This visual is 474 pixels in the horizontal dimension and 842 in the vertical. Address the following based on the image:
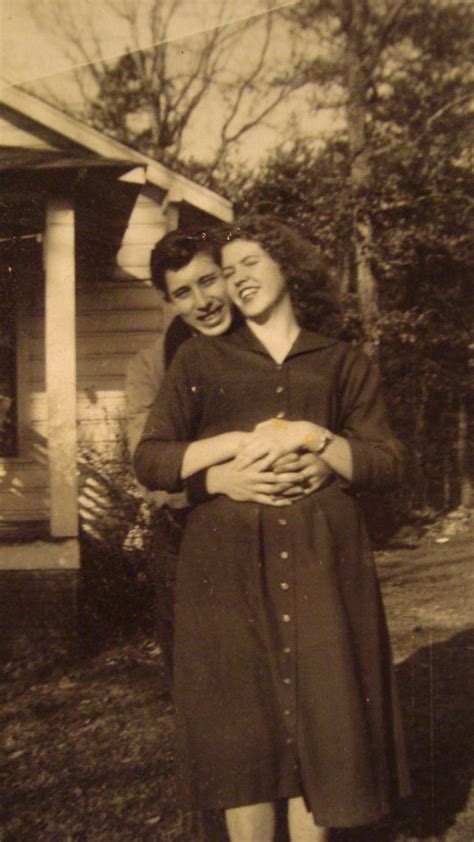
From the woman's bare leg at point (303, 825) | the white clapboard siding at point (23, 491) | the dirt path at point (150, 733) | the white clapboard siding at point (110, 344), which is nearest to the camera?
the woman's bare leg at point (303, 825)

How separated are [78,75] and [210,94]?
1.46 feet

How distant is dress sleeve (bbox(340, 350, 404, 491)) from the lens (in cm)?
154

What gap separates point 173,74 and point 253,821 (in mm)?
1716

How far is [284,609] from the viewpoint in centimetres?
154

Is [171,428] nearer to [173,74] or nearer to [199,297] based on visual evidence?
[199,297]

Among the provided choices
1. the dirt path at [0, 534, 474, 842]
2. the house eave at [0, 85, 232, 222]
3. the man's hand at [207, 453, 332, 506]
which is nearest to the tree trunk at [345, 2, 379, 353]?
the house eave at [0, 85, 232, 222]

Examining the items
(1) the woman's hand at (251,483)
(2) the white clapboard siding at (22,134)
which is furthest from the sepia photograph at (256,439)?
(2) the white clapboard siding at (22,134)

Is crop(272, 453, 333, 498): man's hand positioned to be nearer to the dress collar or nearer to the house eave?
the dress collar

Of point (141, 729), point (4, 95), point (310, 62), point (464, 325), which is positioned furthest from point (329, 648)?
point (4, 95)

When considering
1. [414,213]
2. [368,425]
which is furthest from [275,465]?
[414,213]

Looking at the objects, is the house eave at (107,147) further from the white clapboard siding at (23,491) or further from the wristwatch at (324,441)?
the white clapboard siding at (23,491)

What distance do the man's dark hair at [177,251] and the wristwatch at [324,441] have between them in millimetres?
413

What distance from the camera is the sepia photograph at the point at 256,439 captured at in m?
1.54

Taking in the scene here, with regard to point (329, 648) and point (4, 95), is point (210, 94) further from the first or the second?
point (329, 648)
